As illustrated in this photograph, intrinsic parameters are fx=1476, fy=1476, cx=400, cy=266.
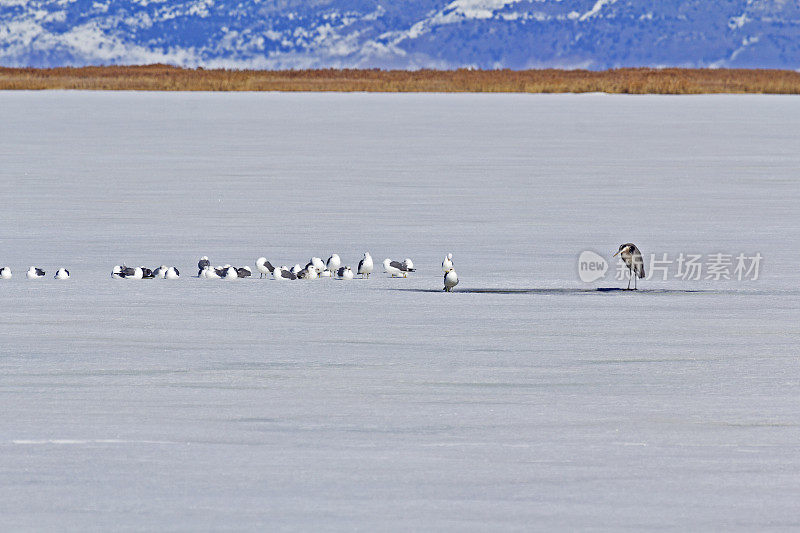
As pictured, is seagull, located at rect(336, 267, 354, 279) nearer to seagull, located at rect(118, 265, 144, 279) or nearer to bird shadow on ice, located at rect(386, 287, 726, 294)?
bird shadow on ice, located at rect(386, 287, 726, 294)

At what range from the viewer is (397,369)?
7.88 metres

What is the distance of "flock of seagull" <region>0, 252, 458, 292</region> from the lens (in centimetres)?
1112

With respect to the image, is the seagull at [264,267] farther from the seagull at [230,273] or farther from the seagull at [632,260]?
the seagull at [632,260]

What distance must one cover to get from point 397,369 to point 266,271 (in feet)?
11.9

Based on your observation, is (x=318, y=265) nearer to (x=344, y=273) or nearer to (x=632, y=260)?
(x=344, y=273)

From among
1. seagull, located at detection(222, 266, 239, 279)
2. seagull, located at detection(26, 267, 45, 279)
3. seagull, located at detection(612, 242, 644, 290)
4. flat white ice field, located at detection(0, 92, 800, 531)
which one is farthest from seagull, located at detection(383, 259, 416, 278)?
seagull, located at detection(26, 267, 45, 279)

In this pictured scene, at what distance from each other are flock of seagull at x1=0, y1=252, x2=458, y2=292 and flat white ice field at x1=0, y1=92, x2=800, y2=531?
0.16 m

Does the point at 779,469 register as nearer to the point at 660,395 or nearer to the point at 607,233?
the point at 660,395

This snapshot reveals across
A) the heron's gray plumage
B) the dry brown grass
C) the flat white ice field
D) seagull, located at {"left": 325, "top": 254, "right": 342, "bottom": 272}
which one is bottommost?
the flat white ice field

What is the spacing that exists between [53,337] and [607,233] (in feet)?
23.0

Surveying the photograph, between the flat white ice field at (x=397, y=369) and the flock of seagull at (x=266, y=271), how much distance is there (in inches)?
6.4

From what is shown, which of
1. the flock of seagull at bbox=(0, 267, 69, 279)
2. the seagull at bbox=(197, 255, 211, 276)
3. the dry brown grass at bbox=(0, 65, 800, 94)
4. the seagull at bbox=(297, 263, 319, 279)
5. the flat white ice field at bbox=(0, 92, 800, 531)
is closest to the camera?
the flat white ice field at bbox=(0, 92, 800, 531)

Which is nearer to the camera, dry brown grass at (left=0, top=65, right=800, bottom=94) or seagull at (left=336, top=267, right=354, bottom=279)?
seagull at (left=336, top=267, right=354, bottom=279)

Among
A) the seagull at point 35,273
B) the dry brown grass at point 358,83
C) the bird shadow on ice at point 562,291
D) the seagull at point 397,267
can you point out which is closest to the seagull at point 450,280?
the bird shadow on ice at point 562,291
